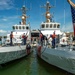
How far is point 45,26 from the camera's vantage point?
112 ft

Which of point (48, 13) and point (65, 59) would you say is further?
point (48, 13)

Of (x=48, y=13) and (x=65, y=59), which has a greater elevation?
(x=48, y=13)

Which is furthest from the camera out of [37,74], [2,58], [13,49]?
[13,49]

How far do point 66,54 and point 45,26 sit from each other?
62.0 ft

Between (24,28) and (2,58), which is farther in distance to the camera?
(24,28)

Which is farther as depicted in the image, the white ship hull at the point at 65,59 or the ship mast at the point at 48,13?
the ship mast at the point at 48,13

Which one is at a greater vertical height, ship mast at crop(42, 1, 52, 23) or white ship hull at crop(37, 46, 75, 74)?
ship mast at crop(42, 1, 52, 23)

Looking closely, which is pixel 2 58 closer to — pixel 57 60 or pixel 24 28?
pixel 57 60

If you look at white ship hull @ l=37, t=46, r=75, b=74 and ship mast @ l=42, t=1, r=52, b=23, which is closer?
white ship hull @ l=37, t=46, r=75, b=74

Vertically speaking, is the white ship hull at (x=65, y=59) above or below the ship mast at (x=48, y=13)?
below

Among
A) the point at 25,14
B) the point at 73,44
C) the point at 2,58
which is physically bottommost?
the point at 2,58

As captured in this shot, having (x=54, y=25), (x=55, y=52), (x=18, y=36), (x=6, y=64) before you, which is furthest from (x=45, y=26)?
(x=55, y=52)

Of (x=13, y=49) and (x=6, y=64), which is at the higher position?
(x=13, y=49)

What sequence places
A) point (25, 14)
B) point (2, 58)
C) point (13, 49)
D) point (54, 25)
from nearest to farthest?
point (2, 58), point (13, 49), point (54, 25), point (25, 14)
